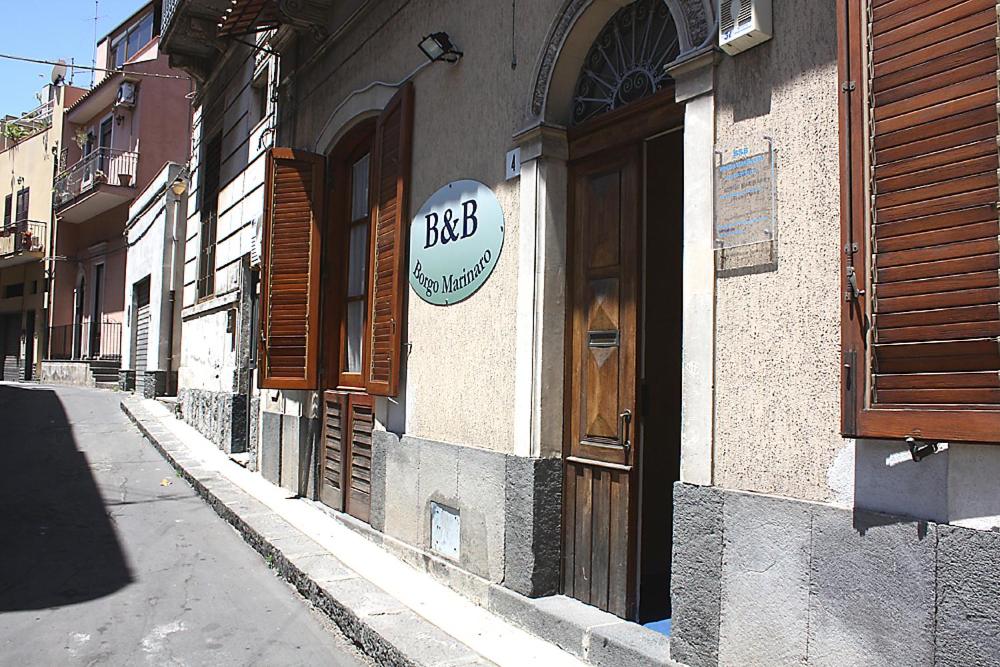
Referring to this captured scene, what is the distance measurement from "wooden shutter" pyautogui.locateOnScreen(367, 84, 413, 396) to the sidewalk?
1318 mm

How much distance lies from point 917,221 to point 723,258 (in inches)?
37.5

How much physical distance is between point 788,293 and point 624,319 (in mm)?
1320

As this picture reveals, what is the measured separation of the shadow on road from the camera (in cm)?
596

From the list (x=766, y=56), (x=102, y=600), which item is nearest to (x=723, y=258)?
(x=766, y=56)

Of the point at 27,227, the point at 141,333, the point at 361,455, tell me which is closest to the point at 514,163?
the point at 361,455

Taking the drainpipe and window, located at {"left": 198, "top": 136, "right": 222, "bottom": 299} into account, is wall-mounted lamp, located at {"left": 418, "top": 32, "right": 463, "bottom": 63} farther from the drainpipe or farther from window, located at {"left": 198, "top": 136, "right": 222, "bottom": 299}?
the drainpipe

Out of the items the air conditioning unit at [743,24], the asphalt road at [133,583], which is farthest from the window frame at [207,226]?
the air conditioning unit at [743,24]

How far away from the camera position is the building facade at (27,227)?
3100 centimetres

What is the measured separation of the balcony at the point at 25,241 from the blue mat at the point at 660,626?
104 ft

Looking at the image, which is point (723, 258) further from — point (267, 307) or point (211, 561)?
point (267, 307)

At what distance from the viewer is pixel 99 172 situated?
26781 mm

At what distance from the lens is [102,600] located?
18.8ft

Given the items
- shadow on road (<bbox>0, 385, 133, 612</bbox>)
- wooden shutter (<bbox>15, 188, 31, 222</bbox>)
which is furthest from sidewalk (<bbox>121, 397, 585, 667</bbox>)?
wooden shutter (<bbox>15, 188, 31, 222</bbox>)

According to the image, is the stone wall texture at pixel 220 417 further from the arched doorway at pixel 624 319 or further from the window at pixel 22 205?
the window at pixel 22 205
